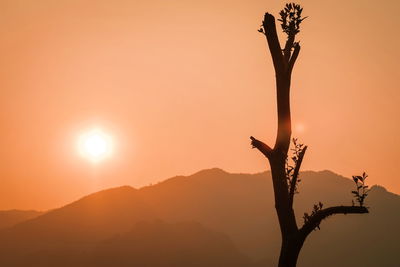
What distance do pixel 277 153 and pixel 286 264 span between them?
2270 millimetres

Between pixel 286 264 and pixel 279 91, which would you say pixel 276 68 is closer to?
pixel 279 91

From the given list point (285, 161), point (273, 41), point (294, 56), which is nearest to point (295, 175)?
point (285, 161)

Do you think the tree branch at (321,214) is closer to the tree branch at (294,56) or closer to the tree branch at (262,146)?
the tree branch at (262,146)

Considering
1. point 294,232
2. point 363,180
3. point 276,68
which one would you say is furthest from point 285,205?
point 276,68

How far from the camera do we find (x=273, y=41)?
10258mm

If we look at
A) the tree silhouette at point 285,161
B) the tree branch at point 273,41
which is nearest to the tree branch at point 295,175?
the tree silhouette at point 285,161

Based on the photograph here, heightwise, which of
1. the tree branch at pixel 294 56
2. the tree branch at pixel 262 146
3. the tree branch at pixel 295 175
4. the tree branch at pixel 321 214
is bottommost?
the tree branch at pixel 321 214

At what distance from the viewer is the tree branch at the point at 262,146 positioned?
33.3 ft

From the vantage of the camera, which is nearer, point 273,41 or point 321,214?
point 321,214

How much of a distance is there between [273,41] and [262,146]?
2269 mm

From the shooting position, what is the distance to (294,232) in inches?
386

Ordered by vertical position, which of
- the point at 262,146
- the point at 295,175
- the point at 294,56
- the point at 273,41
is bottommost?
the point at 295,175

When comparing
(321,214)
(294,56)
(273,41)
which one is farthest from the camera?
(294,56)

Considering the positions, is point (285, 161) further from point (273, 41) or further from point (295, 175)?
point (273, 41)
